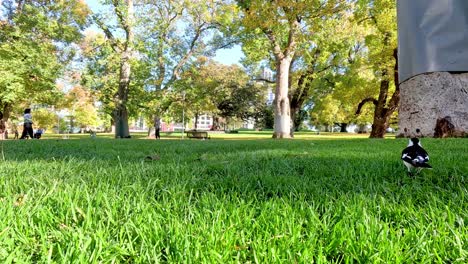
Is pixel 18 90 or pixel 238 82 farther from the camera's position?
pixel 238 82

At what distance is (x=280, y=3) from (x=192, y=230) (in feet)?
40.7

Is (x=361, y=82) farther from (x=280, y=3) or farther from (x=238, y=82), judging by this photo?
(x=238, y=82)

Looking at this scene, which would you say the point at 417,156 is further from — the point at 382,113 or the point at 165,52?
the point at 165,52

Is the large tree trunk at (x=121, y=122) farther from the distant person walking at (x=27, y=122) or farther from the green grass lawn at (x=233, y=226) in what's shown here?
the green grass lawn at (x=233, y=226)

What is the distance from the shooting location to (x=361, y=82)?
23188mm

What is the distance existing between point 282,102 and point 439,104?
17.7 meters

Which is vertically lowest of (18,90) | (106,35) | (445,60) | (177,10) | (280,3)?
(445,60)

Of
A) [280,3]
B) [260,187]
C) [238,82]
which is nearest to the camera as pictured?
[260,187]

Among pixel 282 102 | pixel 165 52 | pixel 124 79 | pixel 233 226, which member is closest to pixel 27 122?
pixel 124 79

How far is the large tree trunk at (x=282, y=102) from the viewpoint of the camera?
19078mm

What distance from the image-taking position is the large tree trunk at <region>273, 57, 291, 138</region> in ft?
62.6

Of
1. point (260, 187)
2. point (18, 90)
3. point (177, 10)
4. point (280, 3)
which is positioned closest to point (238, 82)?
point (177, 10)

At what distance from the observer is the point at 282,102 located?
19266mm

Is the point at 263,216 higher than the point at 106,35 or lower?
lower
